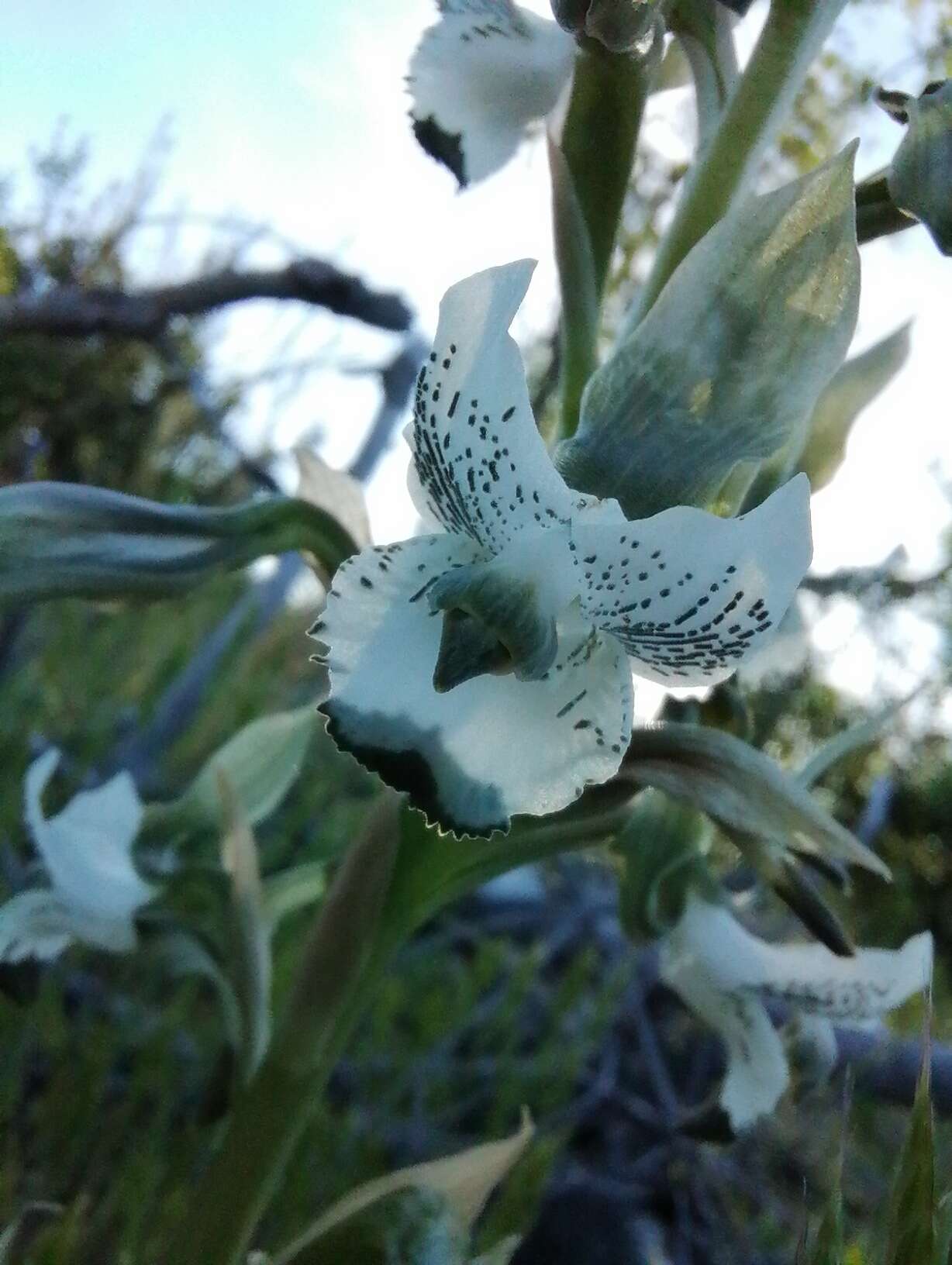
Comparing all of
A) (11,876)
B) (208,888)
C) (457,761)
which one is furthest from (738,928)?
(11,876)

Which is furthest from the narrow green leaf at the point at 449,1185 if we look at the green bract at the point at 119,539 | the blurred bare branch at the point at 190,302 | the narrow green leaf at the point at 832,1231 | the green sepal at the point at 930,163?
the blurred bare branch at the point at 190,302

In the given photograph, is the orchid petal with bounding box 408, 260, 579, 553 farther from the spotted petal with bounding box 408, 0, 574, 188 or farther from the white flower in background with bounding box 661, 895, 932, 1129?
the white flower in background with bounding box 661, 895, 932, 1129

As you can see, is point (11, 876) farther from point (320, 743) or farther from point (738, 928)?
point (320, 743)

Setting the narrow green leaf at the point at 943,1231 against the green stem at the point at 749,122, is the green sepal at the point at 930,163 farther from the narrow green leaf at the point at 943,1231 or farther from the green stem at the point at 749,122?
the narrow green leaf at the point at 943,1231

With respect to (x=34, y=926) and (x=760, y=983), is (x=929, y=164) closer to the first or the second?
(x=760, y=983)

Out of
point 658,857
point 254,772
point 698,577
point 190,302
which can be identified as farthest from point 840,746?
point 190,302

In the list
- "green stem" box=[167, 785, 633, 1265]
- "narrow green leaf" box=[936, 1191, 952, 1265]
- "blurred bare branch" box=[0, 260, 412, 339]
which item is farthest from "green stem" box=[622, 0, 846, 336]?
"blurred bare branch" box=[0, 260, 412, 339]
